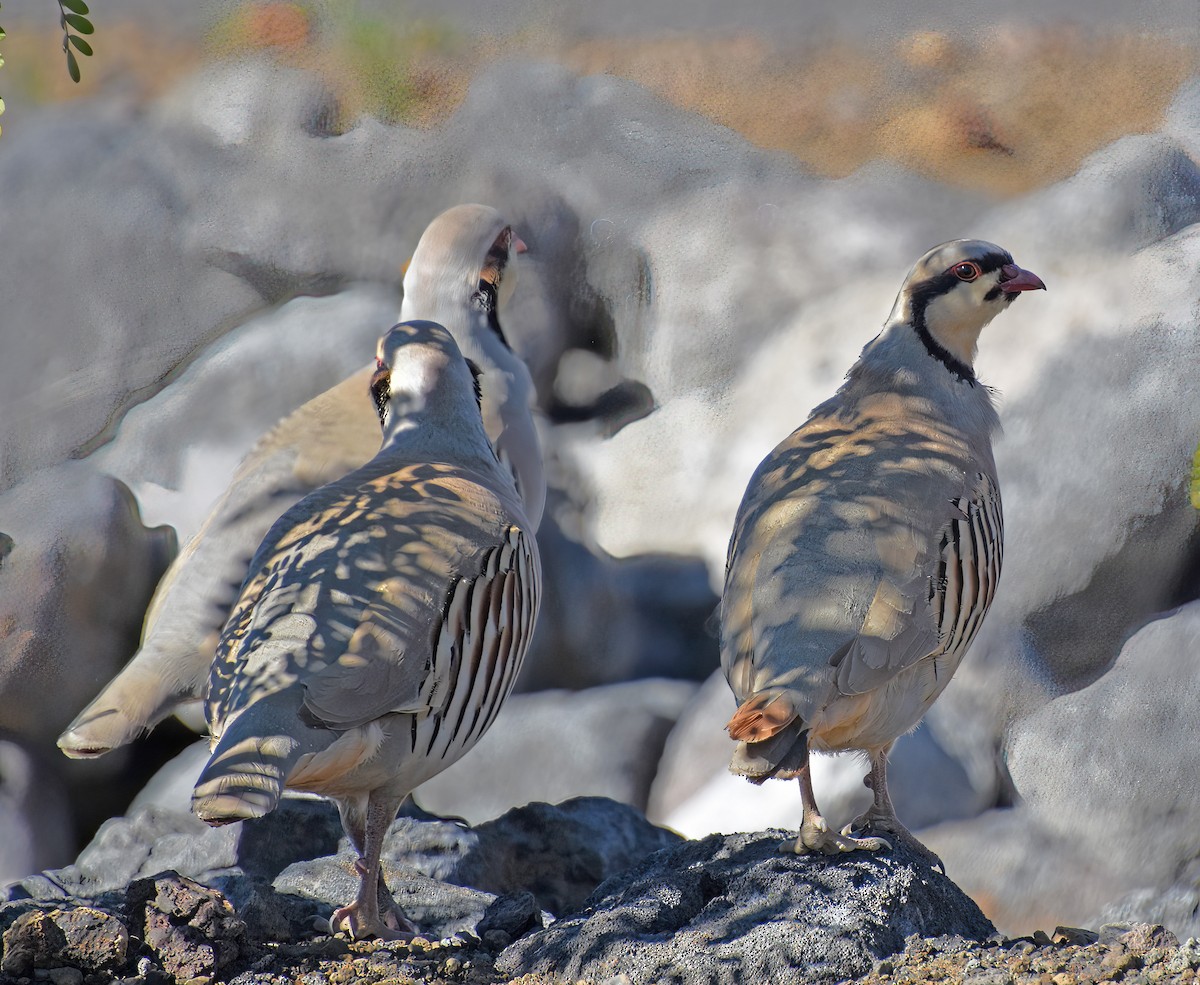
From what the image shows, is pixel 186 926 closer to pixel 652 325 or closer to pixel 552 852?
pixel 552 852

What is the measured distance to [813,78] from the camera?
6121 millimetres

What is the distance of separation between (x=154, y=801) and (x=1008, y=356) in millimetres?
3629

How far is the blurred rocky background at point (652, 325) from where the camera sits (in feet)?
18.1

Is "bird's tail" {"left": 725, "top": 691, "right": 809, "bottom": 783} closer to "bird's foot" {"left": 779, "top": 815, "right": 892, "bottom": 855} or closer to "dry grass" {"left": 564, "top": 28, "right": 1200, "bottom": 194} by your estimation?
"bird's foot" {"left": 779, "top": 815, "right": 892, "bottom": 855}

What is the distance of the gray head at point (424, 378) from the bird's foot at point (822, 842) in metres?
1.51

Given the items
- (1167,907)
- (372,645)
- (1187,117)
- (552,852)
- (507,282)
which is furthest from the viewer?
(1187,117)

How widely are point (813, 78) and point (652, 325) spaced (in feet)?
3.78

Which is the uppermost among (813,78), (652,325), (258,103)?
(258,103)

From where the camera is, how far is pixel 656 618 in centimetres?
614

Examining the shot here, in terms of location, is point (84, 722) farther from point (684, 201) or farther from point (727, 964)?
point (684, 201)

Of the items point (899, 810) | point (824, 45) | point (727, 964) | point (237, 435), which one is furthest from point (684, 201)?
point (727, 964)

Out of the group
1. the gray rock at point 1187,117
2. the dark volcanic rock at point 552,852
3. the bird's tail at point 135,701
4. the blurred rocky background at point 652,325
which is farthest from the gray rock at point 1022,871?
the bird's tail at point 135,701

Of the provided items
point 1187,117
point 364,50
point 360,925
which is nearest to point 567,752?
point 360,925

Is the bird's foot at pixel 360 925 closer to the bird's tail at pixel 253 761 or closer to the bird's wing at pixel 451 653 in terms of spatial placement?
the bird's wing at pixel 451 653
